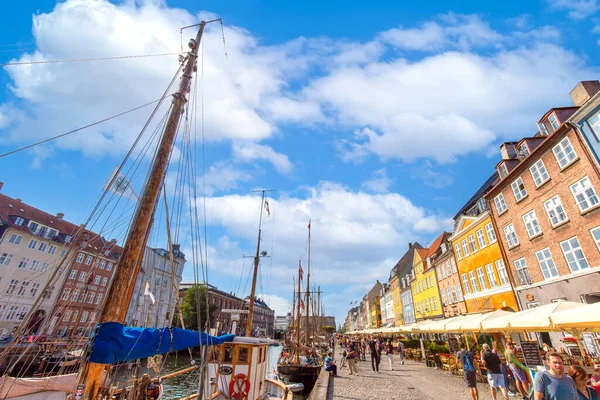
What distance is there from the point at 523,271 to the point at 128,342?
82.7ft

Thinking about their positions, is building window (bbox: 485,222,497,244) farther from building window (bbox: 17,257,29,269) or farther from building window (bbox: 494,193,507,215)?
building window (bbox: 17,257,29,269)

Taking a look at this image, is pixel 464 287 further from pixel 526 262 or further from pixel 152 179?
pixel 152 179

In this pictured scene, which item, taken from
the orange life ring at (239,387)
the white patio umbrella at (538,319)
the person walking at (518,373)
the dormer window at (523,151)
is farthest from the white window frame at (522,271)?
the orange life ring at (239,387)

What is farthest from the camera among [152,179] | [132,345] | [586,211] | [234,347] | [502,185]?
[502,185]

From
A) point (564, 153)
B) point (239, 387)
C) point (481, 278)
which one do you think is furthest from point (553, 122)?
point (239, 387)

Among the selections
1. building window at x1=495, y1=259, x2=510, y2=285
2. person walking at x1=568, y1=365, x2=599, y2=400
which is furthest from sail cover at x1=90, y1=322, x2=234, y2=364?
building window at x1=495, y1=259, x2=510, y2=285

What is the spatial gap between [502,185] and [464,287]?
37.8 feet

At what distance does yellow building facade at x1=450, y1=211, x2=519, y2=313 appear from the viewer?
74.9 feet

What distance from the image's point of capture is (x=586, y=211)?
51.7ft

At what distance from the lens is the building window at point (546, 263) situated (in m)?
18.2

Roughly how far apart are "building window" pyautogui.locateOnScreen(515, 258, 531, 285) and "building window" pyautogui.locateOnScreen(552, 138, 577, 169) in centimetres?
751

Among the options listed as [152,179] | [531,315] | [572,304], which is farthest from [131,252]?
[572,304]

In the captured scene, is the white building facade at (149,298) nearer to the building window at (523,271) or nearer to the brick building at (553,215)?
the brick building at (553,215)

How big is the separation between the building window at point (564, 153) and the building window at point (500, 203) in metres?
5.84
